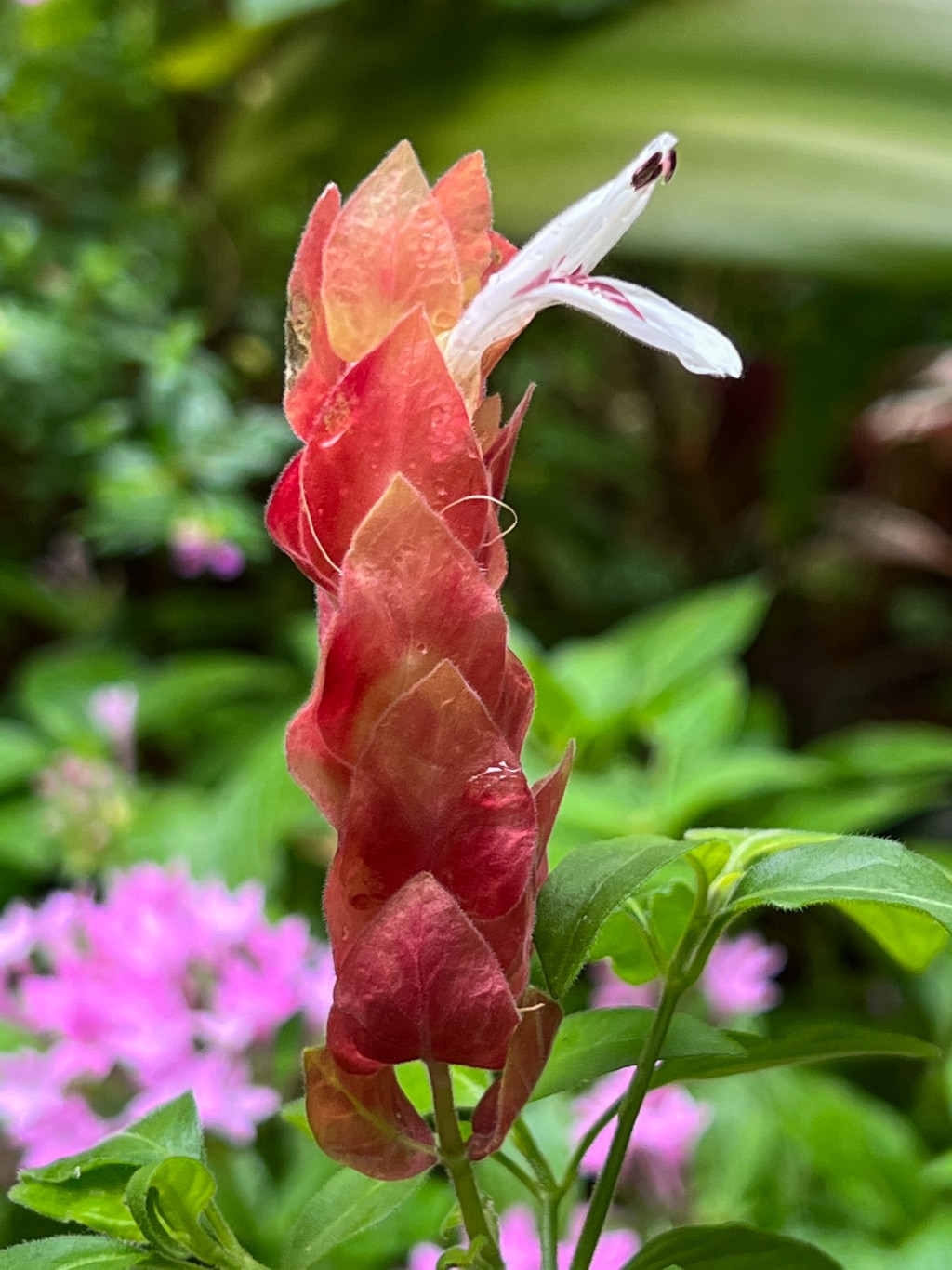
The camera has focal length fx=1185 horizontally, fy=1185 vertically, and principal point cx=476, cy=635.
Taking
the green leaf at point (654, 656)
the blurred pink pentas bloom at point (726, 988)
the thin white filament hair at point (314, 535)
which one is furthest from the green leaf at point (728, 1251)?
the green leaf at point (654, 656)

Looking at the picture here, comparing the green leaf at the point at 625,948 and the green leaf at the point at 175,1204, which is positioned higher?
the green leaf at the point at 625,948

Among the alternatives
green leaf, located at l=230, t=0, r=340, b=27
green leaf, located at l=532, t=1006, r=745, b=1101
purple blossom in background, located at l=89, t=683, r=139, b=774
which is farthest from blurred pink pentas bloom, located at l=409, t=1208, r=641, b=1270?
green leaf, located at l=230, t=0, r=340, b=27

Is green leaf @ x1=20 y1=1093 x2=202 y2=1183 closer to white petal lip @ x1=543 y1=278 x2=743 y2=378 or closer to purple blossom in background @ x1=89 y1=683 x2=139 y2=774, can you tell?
white petal lip @ x1=543 y1=278 x2=743 y2=378

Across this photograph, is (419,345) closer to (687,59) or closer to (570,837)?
(570,837)

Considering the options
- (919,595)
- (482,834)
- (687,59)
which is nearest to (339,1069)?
(482,834)

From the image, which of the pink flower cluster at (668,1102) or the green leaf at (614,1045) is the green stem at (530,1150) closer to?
the green leaf at (614,1045)

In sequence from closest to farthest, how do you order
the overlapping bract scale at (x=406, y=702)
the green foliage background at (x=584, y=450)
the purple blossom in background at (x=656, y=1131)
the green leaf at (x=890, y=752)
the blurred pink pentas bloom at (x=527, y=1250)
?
1. the overlapping bract scale at (x=406, y=702)
2. the blurred pink pentas bloom at (x=527, y=1250)
3. the purple blossom in background at (x=656, y=1131)
4. the green foliage background at (x=584, y=450)
5. the green leaf at (x=890, y=752)

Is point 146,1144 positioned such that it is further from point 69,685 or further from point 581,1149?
point 69,685

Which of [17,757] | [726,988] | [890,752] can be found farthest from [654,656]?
[17,757]
